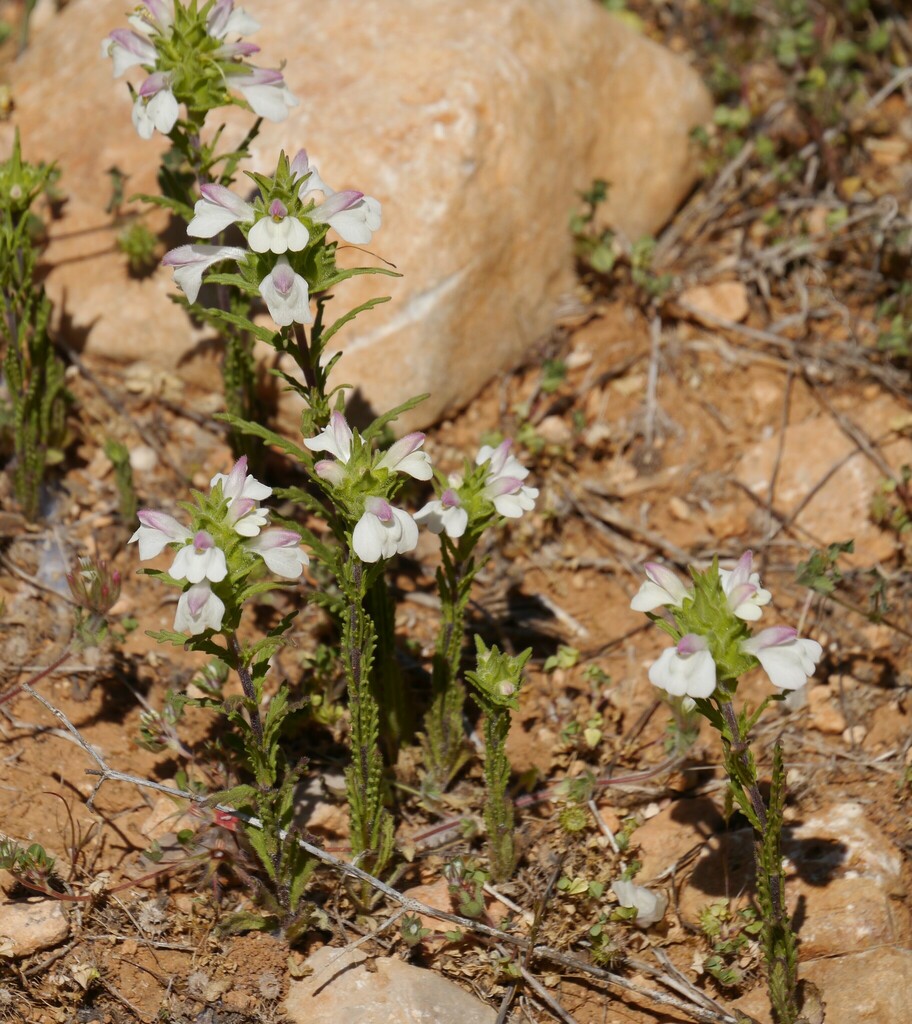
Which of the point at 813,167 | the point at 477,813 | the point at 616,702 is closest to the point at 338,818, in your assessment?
the point at 477,813

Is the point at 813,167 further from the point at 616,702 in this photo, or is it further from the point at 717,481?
the point at 616,702

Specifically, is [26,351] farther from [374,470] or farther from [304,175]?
[374,470]

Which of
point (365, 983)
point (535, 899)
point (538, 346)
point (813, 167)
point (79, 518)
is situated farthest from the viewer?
point (813, 167)

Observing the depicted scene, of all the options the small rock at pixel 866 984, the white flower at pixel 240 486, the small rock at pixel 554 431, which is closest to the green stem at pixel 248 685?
the white flower at pixel 240 486

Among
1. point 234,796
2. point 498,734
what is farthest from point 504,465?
point 234,796

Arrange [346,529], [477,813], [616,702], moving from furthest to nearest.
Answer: [616,702] → [477,813] → [346,529]

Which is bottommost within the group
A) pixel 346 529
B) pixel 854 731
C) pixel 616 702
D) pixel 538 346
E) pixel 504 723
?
pixel 854 731
